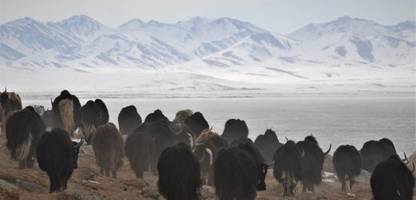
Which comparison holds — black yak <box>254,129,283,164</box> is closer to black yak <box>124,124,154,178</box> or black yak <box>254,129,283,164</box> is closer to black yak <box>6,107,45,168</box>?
black yak <box>124,124,154,178</box>

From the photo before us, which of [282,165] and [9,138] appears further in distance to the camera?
[282,165]

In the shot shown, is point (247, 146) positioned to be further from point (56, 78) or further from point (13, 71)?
point (13, 71)

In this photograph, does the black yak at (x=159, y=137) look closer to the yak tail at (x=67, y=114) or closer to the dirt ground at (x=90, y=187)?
the dirt ground at (x=90, y=187)

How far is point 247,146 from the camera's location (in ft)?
46.9

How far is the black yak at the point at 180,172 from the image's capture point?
456 inches

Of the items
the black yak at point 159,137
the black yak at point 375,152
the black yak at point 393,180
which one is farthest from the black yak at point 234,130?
the black yak at point 393,180

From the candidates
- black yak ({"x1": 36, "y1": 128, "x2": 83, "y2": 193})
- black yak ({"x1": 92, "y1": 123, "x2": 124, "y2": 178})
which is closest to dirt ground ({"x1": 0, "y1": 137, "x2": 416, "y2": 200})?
black yak ({"x1": 36, "y1": 128, "x2": 83, "y2": 193})

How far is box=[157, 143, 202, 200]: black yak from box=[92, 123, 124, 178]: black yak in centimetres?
408

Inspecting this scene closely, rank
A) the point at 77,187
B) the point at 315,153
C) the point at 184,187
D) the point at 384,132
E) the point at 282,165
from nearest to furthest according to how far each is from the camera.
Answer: the point at 184,187
the point at 77,187
the point at 282,165
the point at 315,153
the point at 384,132

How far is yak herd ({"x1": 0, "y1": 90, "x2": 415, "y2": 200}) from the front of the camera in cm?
1192

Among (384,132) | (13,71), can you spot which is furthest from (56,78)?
(384,132)

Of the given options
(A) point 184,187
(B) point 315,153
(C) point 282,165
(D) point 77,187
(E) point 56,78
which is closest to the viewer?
(A) point 184,187

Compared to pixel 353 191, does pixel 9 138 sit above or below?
above

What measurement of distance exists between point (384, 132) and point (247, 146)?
1029 inches
